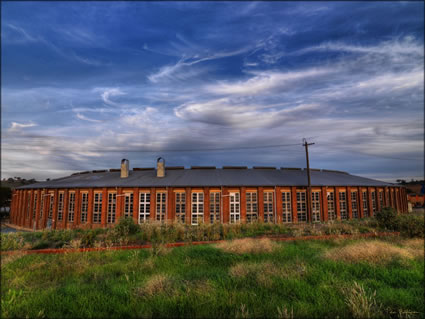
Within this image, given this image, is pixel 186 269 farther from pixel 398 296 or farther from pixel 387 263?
pixel 387 263

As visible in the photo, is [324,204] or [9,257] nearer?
[9,257]

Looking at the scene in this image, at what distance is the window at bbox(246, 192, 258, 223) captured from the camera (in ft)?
97.5

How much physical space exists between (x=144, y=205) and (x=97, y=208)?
251 inches

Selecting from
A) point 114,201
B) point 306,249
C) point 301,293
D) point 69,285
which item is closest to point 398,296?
point 301,293

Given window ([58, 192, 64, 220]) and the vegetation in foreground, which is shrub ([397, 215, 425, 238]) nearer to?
the vegetation in foreground

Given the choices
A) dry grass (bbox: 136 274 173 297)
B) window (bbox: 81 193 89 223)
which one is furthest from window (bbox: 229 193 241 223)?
dry grass (bbox: 136 274 173 297)

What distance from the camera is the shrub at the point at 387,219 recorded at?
1541 centimetres

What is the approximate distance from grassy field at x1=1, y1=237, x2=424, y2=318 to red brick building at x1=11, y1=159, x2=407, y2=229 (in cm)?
1830

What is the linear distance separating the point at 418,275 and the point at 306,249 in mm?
3895

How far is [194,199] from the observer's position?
29.6m

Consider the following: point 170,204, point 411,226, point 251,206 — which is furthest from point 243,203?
point 411,226

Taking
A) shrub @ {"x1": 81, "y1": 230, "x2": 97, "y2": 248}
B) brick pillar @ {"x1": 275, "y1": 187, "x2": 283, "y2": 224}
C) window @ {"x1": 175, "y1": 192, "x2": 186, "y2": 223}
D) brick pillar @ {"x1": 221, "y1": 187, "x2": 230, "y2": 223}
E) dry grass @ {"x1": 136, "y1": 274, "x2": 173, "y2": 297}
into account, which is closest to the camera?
dry grass @ {"x1": 136, "y1": 274, "x2": 173, "y2": 297}

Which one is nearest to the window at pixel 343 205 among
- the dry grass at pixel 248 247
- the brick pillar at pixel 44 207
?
the dry grass at pixel 248 247

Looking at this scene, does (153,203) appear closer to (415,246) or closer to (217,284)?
(217,284)
